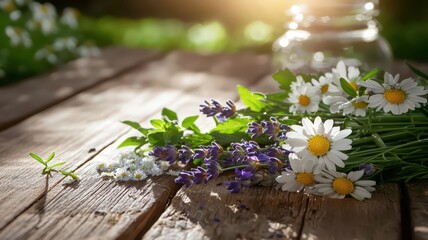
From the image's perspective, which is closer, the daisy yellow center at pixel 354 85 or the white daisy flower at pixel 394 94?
the white daisy flower at pixel 394 94

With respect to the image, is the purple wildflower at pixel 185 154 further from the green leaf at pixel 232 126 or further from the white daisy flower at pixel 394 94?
the white daisy flower at pixel 394 94

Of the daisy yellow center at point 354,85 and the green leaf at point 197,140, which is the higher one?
the daisy yellow center at point 354,85

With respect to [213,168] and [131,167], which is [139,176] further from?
[213,168]

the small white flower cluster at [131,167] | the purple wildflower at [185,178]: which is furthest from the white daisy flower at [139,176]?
the purple wildflower at [185,178]

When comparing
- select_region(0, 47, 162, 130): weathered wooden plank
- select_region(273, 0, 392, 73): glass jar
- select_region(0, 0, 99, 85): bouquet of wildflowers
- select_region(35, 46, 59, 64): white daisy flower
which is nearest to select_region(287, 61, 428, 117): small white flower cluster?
select_region(0, 47, 162, 130): weathered wooden plank

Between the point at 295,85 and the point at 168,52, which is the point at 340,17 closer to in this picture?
the point at 168,52

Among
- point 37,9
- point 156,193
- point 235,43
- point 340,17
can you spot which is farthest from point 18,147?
point 235,43

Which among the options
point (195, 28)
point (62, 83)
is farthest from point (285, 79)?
point (195, 28)
